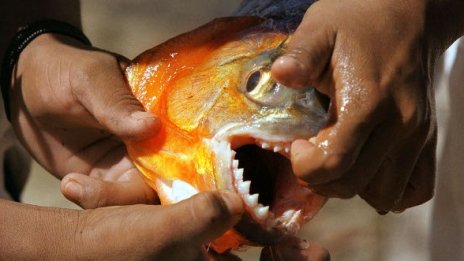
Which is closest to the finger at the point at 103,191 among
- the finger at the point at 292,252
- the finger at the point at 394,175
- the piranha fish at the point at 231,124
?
the piranha fish at the point at 231,124

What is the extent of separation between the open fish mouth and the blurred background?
1414 millimetres

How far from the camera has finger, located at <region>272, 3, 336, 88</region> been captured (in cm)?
134

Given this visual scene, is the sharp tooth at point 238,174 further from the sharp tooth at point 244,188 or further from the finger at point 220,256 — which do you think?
the finger at point 220,256

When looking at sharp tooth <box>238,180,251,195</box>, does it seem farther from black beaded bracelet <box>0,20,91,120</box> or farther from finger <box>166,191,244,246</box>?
black beaded bracelet <box>0,20,91,120</box>

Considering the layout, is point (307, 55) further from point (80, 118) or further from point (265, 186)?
point (80, 118)

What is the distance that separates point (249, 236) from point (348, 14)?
0.58 meters

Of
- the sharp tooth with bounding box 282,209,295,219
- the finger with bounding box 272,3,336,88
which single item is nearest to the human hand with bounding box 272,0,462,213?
the finger with bounding box 272,3,336,88

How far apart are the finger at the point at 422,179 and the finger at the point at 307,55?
45 cm

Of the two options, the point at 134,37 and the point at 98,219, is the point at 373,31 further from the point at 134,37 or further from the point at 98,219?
the point at 134,37

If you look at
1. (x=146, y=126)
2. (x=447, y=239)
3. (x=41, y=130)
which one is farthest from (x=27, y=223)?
(x=447, y=239)

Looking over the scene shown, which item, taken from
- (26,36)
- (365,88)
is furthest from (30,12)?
(365,88)

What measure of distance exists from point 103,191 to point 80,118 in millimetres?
327

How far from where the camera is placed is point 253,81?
5.28 feet

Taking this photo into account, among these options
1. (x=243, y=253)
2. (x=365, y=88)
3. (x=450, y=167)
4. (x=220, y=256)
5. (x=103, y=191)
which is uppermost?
(x=365, y=88)
